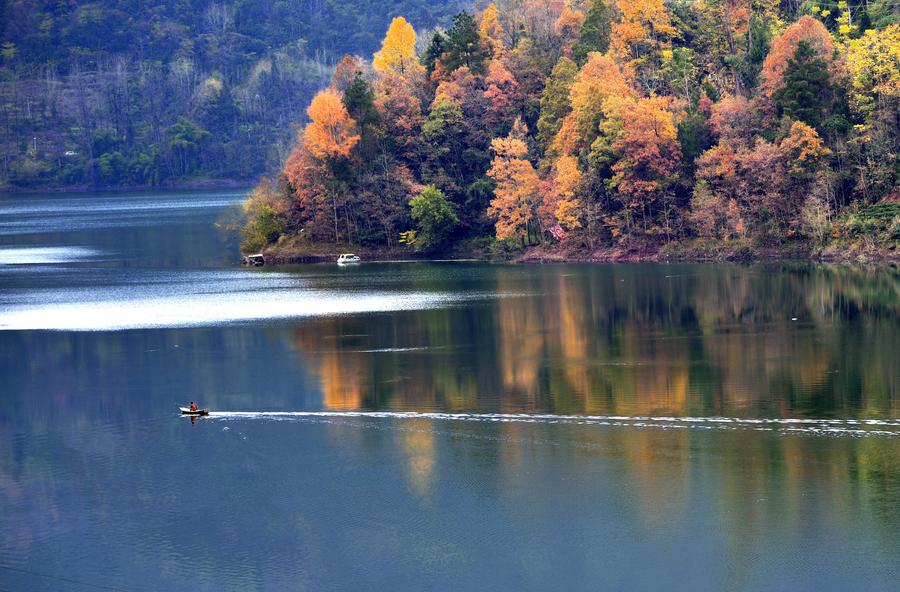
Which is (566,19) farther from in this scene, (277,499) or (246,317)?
(277,499)

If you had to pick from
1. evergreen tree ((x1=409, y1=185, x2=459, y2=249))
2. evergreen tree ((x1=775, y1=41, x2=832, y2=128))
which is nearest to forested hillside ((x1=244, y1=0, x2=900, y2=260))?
evergreen tree ((x1=775, y1=41, x2=832, y2=128))

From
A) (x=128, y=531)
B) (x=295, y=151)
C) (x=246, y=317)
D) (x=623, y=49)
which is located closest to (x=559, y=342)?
(x=246, y=317)

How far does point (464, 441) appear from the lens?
4200 cm

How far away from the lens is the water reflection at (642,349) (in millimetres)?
46969

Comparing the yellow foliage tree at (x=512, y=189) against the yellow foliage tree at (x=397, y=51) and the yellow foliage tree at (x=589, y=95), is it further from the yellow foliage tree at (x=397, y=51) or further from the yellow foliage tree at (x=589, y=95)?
the yellow foliage tree at (x=397, y=51)

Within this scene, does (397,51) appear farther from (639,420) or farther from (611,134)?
(639,420)

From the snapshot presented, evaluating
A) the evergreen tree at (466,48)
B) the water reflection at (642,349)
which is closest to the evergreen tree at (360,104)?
the evergreen tree at (466,48)

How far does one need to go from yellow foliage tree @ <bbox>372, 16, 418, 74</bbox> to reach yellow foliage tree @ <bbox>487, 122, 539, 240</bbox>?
21502mm

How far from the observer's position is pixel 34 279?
9562cm

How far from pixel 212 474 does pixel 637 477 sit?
46.3 feet

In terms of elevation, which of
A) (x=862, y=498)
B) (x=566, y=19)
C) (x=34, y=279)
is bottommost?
(x=862, y=498)

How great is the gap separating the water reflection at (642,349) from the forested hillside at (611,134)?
35.0ft

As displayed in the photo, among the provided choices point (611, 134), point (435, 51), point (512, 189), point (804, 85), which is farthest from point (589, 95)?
point (435, 51)

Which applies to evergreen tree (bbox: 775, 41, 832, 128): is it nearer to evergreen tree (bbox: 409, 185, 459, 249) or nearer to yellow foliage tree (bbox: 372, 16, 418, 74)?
evergreen tree (bbox: 409, 185, 459, 249)
